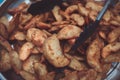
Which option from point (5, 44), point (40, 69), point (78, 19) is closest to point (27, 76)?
point (40, 69)

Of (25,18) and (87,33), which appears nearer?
(87,33)

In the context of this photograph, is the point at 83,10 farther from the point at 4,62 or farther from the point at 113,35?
the point at 4,62

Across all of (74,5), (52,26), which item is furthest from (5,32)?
(74,5)

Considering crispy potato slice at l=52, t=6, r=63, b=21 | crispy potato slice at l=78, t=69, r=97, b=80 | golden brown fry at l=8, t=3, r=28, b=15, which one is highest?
golden brown fry at l=8, t=3, r=28, b=15

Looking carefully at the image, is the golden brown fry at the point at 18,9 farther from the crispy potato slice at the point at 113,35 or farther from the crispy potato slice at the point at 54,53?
the crispy potato slice at the point at 113,35

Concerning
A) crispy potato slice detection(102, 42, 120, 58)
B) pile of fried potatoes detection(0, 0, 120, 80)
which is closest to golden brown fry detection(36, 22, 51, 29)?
pile of fried potatoes detection(0, 0, 120, 80)

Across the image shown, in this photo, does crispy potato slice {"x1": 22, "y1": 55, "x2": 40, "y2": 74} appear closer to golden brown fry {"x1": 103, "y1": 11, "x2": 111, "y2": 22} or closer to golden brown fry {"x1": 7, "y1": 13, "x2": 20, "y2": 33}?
golden brown fry {"x1": 7, "y1": 13, "x2": 20, "y2": 33}

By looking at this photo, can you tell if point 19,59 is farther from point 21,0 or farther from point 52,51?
point 21,0
